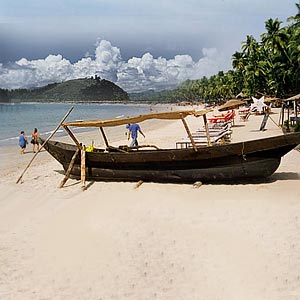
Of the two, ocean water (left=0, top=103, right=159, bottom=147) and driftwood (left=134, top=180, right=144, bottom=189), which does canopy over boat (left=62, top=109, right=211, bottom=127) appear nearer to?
driftwood (left=134, top=180, right=144, bottom=189)

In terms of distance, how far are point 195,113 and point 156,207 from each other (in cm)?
362

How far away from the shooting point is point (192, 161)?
11.3 m

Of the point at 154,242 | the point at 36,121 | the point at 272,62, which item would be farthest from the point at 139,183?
the point at 36,121

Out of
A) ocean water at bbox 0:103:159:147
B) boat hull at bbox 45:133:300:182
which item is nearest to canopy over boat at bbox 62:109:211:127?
boat hull at bbox 45:133:300:182

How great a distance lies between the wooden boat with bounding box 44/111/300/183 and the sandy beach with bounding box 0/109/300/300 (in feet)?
1.19

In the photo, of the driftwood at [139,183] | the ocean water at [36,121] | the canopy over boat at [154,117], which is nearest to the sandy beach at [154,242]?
the driftwood at [139,183]

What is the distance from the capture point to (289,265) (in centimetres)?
619

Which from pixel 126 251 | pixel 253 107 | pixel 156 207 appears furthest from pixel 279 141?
pixel 253 107

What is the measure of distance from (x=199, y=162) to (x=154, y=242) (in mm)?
4351

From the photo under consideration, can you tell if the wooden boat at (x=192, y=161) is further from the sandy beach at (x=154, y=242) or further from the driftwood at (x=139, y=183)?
the sandy beach at (x=154, y=242)

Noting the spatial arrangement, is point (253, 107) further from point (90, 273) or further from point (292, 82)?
point (90, 273)

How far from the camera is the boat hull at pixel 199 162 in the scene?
423 inches

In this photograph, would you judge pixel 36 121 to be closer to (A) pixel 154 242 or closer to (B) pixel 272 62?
(B) pixel 272 62

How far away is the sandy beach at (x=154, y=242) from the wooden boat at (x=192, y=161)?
0.36m
